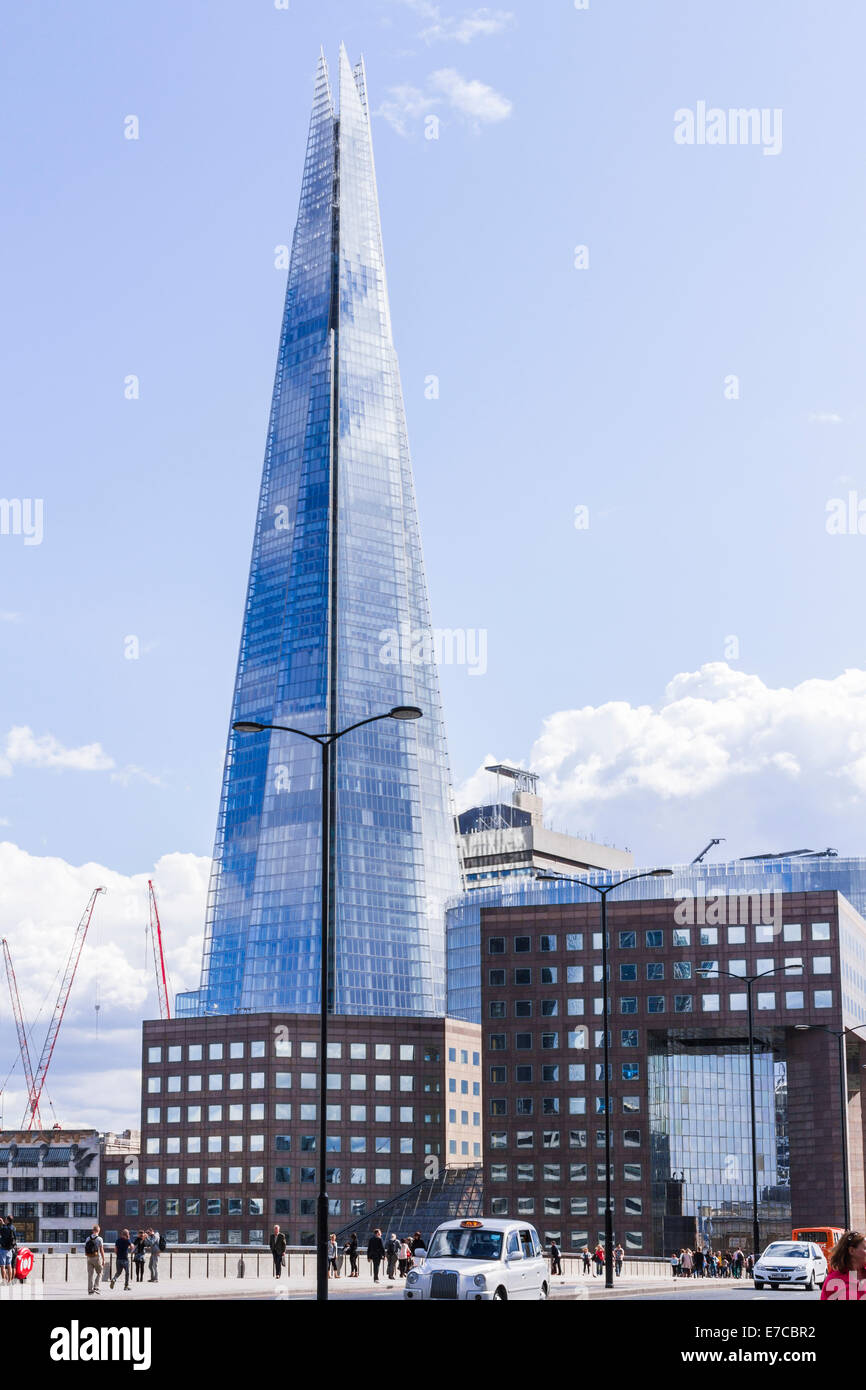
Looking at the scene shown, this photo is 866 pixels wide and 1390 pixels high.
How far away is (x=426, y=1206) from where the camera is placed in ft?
588

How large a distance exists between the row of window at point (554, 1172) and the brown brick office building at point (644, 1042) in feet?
0.44

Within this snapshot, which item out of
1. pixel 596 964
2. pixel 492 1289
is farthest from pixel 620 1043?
pixel 492 1289

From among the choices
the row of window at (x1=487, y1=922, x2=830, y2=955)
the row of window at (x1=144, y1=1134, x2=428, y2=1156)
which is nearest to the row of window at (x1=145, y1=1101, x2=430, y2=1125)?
the row of window at (x1=144, y1=1134, x2=428, y2=1156)

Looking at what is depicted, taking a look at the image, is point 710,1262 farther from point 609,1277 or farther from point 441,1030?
point 441,1030

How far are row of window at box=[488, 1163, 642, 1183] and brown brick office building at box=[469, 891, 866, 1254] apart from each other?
0.14 m

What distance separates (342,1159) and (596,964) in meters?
43.4

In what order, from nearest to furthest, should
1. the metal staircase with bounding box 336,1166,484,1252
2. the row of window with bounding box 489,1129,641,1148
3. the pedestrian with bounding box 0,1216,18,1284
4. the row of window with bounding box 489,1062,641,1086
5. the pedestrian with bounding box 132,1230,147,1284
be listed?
the pedestrian with bounding box 0,1216,18,1284
the pedestrian with bounding box 132,1230,147,1284
the row of window with bounding box 489,1129,641,1148
the row of window with bounding box 489,1062,641,1086
the metal staircase with bounding box 336,1166,484,1252

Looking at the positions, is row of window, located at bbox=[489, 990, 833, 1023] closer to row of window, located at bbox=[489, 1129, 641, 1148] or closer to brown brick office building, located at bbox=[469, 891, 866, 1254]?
brown brick office building, located at bbox=[469, 891, 866, 1254]

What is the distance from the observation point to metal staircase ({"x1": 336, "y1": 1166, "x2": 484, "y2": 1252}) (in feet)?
574

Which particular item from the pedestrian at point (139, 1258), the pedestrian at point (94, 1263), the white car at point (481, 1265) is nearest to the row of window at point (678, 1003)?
the pedestrian at point (139, 1258)

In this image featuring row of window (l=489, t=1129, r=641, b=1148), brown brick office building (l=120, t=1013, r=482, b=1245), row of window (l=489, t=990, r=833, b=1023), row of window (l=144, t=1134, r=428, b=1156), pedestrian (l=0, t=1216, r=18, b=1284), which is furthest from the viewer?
row of window (l=144, t=1134, r=428, b=1156)

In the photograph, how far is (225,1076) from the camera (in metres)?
186

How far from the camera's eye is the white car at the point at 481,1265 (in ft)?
116
